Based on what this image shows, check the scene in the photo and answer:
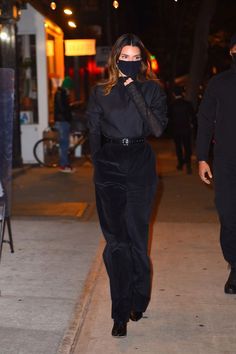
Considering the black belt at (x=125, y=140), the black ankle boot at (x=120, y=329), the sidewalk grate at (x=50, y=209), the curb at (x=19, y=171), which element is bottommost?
the curb at (x=19, y=171)

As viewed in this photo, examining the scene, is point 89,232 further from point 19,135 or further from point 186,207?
point 19,135

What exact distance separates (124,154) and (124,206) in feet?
1.16

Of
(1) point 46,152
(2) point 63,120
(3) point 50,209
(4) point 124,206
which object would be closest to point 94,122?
(4) point 124,206

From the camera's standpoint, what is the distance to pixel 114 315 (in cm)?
443

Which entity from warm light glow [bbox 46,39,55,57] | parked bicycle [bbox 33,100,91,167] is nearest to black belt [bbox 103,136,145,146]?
parked bicycle [bbox 33,100,91,167]

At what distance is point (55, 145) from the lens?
1446 cm

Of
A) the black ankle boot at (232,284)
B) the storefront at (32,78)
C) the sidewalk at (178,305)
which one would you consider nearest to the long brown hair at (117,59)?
the sidewalk at (178,305)

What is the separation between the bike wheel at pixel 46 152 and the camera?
14.0 metres

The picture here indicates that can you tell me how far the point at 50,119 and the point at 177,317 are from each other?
1057 centimetres

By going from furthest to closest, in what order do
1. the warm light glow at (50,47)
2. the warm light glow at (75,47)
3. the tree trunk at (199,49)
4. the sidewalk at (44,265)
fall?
1. the tree trunk at (199,49)
2. the warm light glow at (75,47)
3. the warm light glow at (50,47)
4. the sidewalk at (44,265)

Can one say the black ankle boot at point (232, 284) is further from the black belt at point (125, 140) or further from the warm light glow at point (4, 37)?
the warm light glow at point (4, 37)

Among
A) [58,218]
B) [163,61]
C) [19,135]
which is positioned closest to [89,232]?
[58,218]

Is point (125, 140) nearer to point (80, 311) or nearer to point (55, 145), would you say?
point (80, 311)

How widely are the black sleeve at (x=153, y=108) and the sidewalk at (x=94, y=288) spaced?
1471 millimetres
